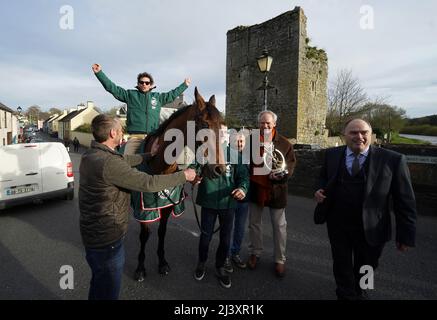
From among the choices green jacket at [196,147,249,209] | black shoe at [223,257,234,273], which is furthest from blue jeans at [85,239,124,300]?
black shoe at [223,257,234,273]

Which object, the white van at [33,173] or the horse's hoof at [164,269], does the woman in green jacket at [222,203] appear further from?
the white van at [33,173]

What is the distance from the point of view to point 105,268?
2.12 metres

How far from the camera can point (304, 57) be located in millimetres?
17984

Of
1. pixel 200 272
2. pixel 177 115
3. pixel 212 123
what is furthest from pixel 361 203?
pixel 177 115

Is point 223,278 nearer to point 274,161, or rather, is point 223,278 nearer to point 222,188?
point 222,188

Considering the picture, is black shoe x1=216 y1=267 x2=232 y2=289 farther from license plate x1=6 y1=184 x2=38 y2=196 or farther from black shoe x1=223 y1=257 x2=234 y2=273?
license plate x1=6 y1=184 x2=38 y2=196

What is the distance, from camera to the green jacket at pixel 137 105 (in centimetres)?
382

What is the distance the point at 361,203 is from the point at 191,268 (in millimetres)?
2366

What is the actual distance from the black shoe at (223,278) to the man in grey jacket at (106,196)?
1.39 meters

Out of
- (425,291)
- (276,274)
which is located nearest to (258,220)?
(276,274)

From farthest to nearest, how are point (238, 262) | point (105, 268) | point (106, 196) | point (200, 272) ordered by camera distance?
point (238, 262) → point (200, 272) → point (105, 268) → point (106, 196)

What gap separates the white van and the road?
112 centimetres

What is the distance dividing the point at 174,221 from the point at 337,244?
12.0ft
